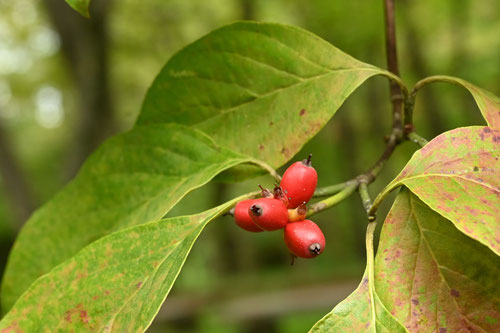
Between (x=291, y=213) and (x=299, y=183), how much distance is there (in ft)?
0.17

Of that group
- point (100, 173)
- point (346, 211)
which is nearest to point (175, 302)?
point (100, 173)

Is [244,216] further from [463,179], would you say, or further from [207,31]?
[207,31]

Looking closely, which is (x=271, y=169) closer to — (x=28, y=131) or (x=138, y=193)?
(x=138, y=193)

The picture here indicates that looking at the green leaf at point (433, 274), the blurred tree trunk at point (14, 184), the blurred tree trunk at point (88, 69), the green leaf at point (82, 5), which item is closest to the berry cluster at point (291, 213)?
the green leaf at point (433, 274)

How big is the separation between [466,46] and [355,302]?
10.0 metres

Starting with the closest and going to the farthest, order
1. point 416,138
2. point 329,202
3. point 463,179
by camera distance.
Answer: point 463,179
point 329,202
point 416,138

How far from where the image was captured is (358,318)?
0.78 meters

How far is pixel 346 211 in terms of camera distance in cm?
1434

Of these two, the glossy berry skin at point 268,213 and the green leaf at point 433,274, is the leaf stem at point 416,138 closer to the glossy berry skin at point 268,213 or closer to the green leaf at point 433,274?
the green leaf at point 433,274

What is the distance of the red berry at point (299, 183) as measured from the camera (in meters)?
0.86

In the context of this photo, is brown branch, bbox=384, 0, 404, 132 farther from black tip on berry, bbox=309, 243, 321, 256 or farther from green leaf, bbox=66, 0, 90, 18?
green leaf, bbox=66, 0, 90, 18

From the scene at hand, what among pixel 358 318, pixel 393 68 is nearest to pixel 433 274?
pixel 358 318

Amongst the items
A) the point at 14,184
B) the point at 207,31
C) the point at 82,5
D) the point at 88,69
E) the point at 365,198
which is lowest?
the point at 14,184

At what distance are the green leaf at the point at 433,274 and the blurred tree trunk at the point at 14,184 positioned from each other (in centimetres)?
565
